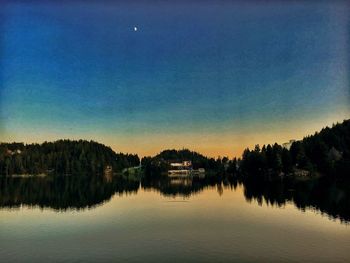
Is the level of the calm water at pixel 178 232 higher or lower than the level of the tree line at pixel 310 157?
lower

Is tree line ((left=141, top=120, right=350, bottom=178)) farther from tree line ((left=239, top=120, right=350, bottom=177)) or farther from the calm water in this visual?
the calm water

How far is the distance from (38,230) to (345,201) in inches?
1389

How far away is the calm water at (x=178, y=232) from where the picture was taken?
86.4 ft

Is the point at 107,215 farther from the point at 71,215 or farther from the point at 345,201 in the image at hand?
the point at 345,201

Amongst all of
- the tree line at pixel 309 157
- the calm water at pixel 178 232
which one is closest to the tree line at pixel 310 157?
the tree line at pixel 309 157

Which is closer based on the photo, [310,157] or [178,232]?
[178,232]

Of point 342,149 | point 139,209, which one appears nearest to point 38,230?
point 139,209

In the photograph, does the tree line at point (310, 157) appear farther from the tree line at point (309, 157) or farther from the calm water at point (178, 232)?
the calm water at point (178, 232)

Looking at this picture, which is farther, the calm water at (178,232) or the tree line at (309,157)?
the tree line at (309,157)

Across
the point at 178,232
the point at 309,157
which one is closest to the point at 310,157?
the point at 309,157

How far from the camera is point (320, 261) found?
2453 centimetres

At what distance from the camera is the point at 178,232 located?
111 ft

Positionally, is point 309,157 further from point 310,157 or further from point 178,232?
point 178,232

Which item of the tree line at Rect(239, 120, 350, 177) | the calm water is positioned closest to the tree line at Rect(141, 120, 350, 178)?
the tree line at Rect(239, 120, 350, 177)
